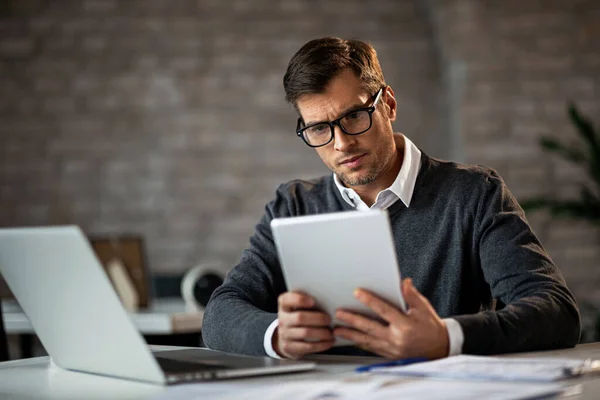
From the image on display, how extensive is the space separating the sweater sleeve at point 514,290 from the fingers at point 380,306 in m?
0.15

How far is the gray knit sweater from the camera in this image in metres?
1.62

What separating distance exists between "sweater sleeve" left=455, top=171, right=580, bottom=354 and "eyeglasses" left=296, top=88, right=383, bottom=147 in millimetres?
289

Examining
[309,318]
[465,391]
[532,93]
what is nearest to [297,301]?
[309,318]

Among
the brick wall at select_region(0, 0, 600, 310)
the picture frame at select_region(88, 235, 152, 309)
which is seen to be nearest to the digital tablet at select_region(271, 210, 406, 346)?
the picture frame at select_region(88, 235, 152, 309)

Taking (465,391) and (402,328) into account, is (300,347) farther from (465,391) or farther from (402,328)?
(465,391)

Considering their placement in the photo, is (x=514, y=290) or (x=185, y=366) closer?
(x=185, y=366)

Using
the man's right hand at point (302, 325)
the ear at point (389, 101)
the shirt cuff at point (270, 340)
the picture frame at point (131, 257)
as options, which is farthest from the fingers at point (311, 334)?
the picture frame at point (131, 257)

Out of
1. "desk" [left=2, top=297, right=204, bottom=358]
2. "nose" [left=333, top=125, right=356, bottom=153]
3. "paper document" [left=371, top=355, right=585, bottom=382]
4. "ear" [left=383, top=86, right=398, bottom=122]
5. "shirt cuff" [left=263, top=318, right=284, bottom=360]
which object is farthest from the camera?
"desk" [left=2, top=297, right=204, bottom=358]

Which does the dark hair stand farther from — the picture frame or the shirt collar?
the picture frame

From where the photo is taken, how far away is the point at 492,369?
125cm

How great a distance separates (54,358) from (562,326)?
0.91 meters

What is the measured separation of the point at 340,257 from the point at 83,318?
410 millimetres

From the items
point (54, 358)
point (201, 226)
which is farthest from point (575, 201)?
point (54, 358)

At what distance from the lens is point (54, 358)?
1.64 m
